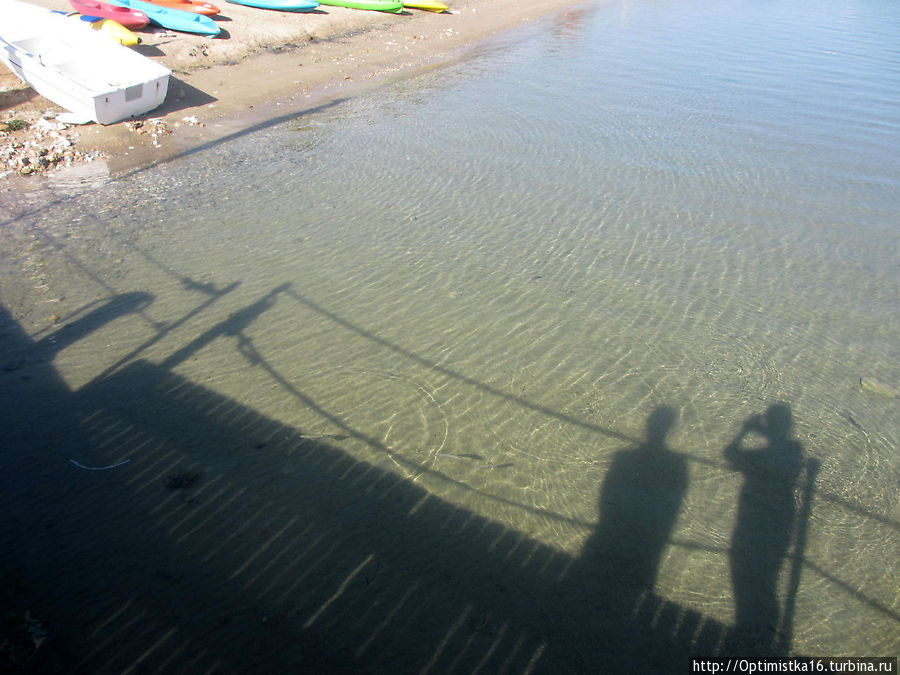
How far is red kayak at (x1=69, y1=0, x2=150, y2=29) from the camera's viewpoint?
584 inches

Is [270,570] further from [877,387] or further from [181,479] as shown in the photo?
[877,387]

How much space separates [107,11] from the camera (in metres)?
14.8

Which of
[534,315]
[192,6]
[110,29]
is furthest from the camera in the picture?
[192,6]

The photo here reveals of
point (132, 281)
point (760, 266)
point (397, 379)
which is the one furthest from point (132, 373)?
point (760, 266)

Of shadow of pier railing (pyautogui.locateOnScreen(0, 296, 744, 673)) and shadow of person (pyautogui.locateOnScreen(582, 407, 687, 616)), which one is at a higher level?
shadow of person (pyautogui.locateOnScreen(582, 407, 687, 616))

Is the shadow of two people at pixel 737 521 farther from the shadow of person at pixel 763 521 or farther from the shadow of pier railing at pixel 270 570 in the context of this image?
the shadow of pier railing at pixel 270 570

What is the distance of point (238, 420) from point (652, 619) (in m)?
3.62

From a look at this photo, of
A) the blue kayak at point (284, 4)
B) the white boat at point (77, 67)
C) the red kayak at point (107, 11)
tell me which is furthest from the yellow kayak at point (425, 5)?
the white boat at point (77, 67)

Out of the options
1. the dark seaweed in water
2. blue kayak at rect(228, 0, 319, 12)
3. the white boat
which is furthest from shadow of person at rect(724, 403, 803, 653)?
blue kayak at rect(228, 0, 319, 12)

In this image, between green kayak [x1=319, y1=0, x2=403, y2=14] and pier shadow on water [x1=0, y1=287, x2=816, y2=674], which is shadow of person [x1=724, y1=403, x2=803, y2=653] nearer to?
pier shadow on water [x1=0, y1=287, x2=816, y2=674]

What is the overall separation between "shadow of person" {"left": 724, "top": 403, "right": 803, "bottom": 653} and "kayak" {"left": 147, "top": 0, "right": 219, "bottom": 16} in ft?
56.4

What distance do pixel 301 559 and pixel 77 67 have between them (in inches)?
487

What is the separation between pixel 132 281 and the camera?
7.22m

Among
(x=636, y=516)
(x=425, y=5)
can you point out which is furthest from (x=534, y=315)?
(x=425, y=5)
